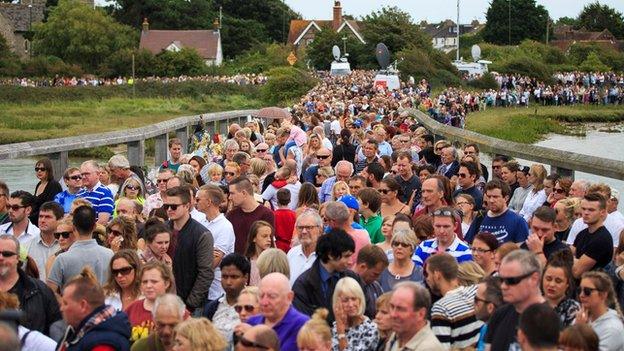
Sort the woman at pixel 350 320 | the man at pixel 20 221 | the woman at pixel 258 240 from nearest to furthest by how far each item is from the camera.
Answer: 1. the woman at pixel 350 320
2. the woman at pixel 258 240
3. the man at pixel 20 221

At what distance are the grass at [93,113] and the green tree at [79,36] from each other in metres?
23.7

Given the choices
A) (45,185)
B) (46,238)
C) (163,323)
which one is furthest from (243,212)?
(163,323)

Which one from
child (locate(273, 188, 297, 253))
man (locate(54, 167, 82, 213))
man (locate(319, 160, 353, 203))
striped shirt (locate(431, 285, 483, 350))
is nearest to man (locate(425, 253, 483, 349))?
striped shirt (locate(431, 285, 483, 350))

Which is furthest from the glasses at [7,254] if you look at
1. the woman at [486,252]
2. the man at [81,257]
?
the woman at [486,252]

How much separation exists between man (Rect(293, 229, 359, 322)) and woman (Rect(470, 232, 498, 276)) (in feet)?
3.35

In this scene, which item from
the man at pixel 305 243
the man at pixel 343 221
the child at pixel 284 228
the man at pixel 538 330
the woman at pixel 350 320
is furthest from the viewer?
the child at pixel 284 228

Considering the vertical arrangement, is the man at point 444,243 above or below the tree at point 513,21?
below

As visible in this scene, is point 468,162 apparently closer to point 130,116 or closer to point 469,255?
point 469,255

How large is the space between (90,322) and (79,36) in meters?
99.0

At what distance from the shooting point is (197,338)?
24.7 ft

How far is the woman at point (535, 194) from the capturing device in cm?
1441

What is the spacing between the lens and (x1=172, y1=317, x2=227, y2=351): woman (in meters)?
7.50

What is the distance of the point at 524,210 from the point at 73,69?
83.6 metres

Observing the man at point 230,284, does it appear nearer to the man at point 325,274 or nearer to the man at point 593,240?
the man at point 325,274
